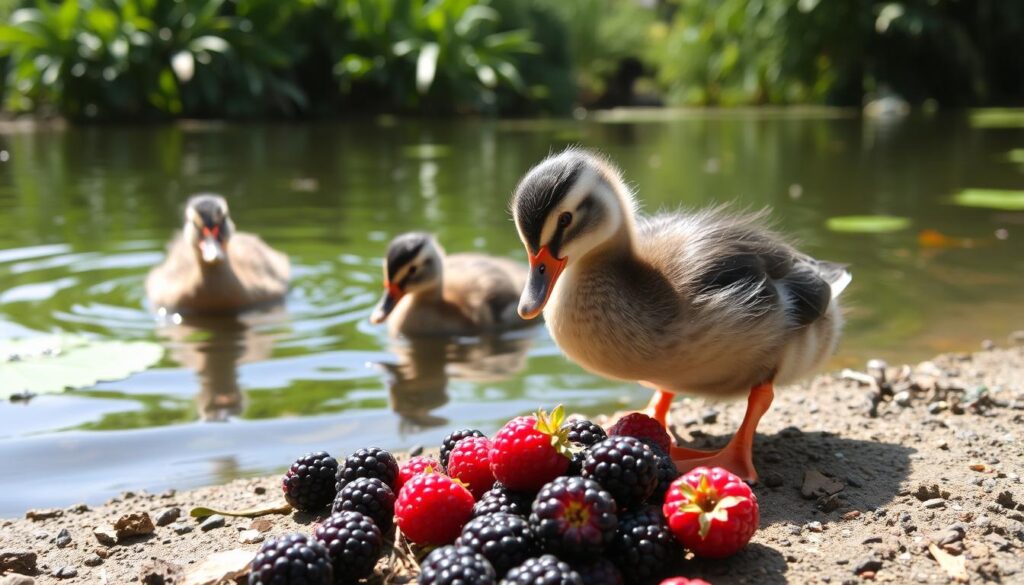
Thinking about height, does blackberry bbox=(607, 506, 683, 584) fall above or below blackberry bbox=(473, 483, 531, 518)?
below

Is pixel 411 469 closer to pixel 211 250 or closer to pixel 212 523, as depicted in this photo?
pixel 212 523

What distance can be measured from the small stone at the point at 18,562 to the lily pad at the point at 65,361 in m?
1.70

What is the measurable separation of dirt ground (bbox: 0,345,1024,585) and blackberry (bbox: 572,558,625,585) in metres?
0.28

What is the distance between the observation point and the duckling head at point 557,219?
3.43 meters

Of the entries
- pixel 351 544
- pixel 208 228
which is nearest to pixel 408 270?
pixel 208 228

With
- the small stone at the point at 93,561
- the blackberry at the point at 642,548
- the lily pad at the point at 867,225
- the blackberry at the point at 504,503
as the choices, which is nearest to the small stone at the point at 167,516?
the small stone at the point at 93,561

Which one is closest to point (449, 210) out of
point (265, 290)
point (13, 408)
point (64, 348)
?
point (265, 290)

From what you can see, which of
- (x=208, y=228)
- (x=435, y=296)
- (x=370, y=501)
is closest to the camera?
(x=370, y=501)

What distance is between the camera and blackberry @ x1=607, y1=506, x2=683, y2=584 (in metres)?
2.51

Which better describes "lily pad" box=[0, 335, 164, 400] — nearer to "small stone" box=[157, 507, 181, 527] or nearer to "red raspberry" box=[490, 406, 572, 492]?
"small stone" box=[157, 507, 181, 527]

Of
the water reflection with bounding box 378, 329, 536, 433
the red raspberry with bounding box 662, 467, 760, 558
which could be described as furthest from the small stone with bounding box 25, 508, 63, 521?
the red raspberry with bounding box 662, 467, 760, 558

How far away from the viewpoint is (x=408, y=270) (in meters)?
5.81

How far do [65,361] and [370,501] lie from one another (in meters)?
2.64

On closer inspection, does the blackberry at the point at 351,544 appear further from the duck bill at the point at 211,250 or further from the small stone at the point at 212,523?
the duck bill at the point at 211,250
